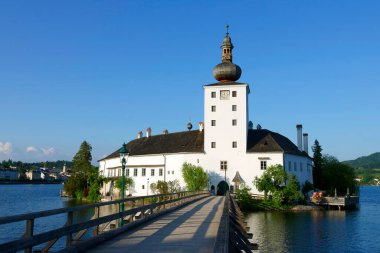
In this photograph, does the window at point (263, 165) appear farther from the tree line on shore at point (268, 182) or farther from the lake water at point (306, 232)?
the lake water at point (306, 232)

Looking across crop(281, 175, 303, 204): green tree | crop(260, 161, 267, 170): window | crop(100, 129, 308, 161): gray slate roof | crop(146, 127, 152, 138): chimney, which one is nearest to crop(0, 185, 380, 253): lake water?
crop(281, 175, 303, 204): green tree

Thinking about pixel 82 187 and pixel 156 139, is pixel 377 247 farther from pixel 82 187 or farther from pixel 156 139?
pixel 82 187

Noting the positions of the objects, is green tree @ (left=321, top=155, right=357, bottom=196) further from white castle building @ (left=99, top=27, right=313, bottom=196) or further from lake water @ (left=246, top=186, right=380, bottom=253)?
lake water @ (left=246, top=186, right=380, bottom=253)

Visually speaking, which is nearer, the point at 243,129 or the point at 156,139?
the point at 243,129

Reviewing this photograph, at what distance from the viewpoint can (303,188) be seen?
57906mm

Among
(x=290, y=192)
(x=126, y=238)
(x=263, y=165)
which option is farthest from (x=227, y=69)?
(x=126, y=238)

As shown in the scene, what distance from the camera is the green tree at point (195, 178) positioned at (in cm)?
5391

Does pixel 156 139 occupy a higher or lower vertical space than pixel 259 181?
higher

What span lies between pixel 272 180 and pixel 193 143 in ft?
47.1

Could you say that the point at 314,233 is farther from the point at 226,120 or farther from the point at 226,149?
the point at 226,120

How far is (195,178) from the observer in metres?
54.2

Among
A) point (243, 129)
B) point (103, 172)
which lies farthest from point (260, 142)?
point (103, 172)

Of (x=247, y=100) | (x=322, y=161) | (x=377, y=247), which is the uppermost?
(x=247, y=100)

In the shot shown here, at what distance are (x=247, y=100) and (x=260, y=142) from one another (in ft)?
22.3
